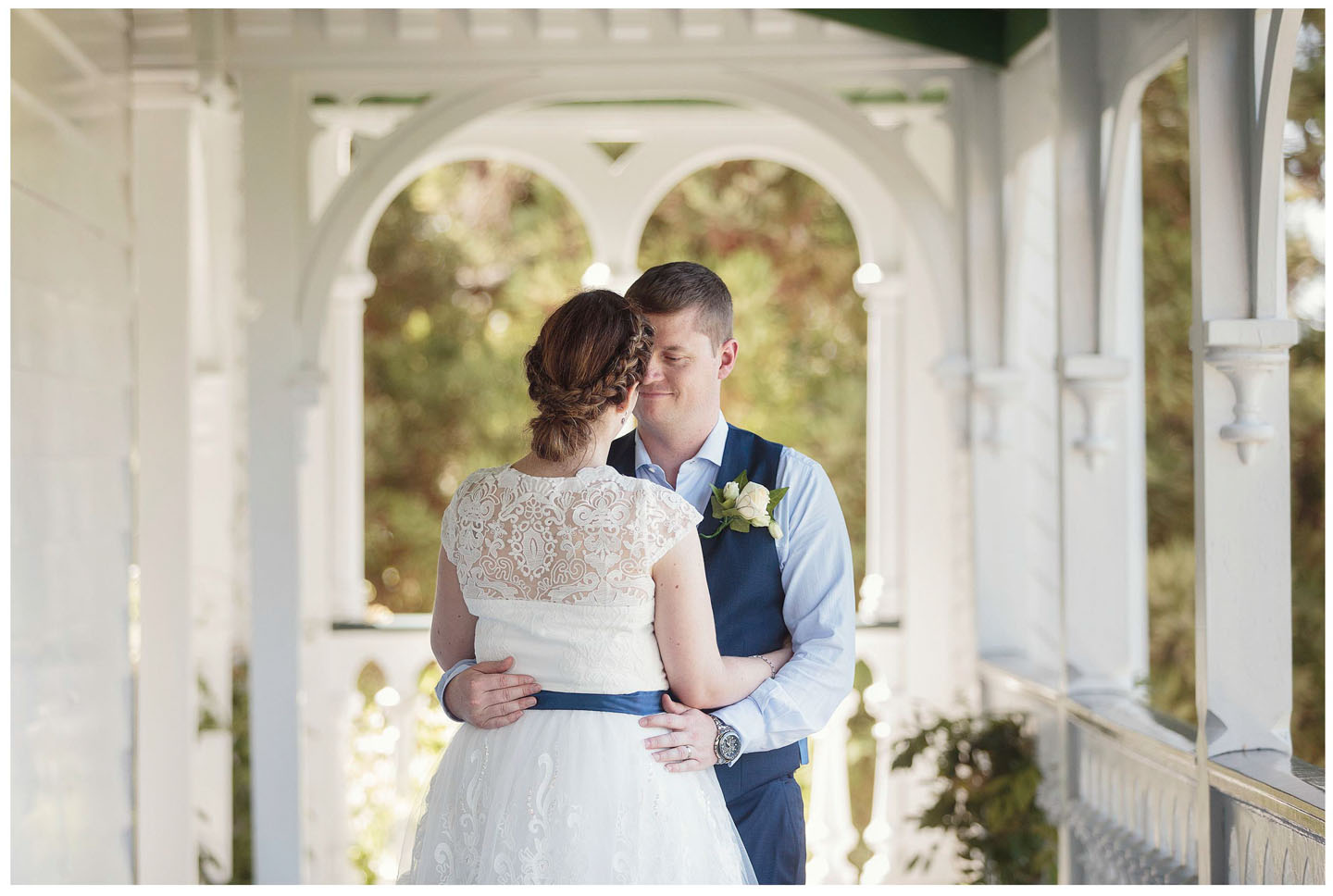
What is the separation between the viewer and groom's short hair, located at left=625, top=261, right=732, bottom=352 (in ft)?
6.99

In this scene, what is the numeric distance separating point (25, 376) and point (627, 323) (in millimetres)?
1654

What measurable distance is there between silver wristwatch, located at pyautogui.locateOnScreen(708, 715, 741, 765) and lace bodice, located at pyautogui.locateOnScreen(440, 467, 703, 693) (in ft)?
0.46

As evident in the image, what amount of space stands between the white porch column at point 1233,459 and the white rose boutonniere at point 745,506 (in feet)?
3.72

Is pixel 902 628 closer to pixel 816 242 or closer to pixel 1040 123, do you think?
pixel 1040 123

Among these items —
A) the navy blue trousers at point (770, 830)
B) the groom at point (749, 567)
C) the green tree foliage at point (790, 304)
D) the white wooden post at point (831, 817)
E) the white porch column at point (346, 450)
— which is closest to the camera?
the groom at point (749, 567)

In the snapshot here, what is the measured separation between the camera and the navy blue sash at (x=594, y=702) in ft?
6.53

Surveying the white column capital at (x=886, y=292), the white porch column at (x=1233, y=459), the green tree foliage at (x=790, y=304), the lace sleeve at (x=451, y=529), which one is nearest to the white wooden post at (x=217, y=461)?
the lace sleeve at (x=451, y=529)

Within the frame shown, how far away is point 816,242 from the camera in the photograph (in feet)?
31.4

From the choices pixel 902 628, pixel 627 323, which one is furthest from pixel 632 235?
pixel 627 323

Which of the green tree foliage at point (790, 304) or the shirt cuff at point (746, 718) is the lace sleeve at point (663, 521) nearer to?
the shirt cuff at point (746, 718)

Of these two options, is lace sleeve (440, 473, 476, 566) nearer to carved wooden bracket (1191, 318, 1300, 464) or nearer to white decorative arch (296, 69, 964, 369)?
carved wooden bracket (1191, 318, 1300, 464)

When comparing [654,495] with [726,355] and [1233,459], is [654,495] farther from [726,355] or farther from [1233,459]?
[1233,459]

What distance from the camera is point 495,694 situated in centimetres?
198

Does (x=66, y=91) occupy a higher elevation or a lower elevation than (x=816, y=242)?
lower
